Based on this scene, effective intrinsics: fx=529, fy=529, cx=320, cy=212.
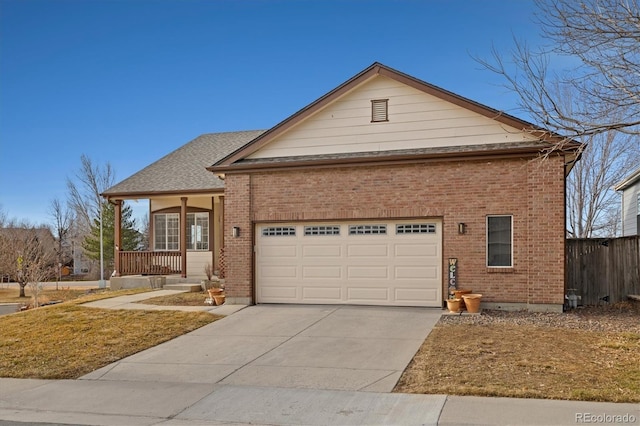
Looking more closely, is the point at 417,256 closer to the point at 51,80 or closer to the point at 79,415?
the point at 79,415

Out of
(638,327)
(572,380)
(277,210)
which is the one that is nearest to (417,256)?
(277,210)

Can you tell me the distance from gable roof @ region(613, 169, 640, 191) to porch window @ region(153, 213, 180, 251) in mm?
18028

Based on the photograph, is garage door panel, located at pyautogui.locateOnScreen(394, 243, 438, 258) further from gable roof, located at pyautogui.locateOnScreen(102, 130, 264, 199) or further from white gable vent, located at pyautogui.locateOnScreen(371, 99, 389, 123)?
gable roof, located at pyautogui.locateOnScreen(102, 130, 264, 199)

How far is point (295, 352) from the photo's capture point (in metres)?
9.73

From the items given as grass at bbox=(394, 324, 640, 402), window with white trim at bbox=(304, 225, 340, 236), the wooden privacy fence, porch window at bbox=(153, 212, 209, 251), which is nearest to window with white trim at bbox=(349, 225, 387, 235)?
window with white trim at bbox=(304, 225, 340, 236)

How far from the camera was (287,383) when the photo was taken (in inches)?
312

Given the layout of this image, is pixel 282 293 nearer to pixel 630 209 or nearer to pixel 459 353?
pixel 459 353

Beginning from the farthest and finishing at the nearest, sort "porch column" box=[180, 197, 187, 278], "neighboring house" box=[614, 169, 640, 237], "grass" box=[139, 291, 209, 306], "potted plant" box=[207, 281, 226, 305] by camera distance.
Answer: "neighboring house" box=[614, 169, 640, 237]
"porch column" box=[180, 197, 187, 278]
"grass" box=[139, 291, 209, 306]
"potted plant" box=[207, 281, 226, 305]

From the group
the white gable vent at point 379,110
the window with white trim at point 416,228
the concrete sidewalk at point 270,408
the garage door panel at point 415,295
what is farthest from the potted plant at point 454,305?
the concrete sidewalk at point 270,408

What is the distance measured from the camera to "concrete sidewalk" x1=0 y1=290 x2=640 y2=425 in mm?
6254

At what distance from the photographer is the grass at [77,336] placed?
9.62 meters

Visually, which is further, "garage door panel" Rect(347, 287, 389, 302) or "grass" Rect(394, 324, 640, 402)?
"garage door panel" Rect(347, 287, 389, 302)

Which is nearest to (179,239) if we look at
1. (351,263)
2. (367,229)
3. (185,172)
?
(185,172)

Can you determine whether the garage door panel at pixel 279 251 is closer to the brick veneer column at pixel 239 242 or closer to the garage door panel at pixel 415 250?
the brick veneer column at pixel 239 242
